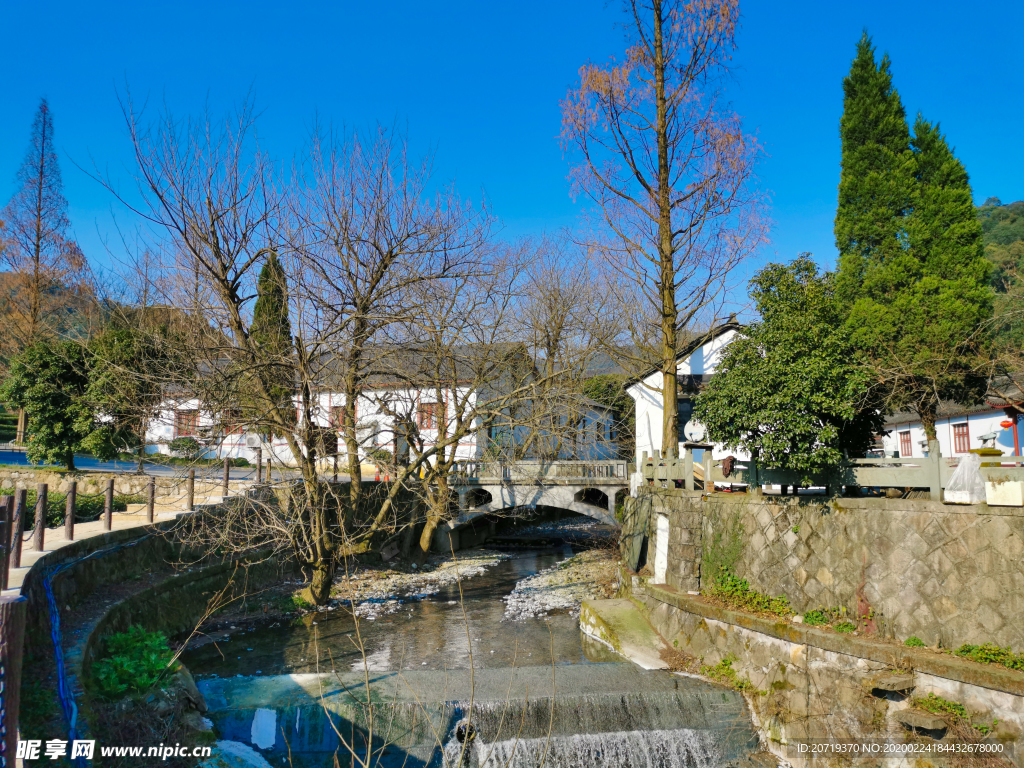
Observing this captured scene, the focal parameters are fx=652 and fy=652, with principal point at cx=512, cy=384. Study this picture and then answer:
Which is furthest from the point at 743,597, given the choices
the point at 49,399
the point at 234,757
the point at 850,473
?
the point at 49,399

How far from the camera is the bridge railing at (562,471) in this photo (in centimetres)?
2216

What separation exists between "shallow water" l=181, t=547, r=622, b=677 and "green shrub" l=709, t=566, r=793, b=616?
2282mm

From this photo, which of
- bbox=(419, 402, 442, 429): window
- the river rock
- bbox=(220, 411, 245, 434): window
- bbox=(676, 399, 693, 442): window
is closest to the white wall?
bbox=(676, 399, 693, 442): window

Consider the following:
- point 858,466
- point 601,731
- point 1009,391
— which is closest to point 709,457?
point 858,466

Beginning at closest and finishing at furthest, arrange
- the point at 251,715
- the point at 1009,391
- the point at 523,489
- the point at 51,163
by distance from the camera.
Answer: the point at 251,715 < the point at 1009,391 < the point at 523,489 < the point at 51,163

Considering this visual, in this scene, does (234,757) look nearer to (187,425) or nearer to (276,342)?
(187,425)

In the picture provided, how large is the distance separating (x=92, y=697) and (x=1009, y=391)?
71.2ft

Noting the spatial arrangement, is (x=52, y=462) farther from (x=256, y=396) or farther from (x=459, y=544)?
(x=459, y=544)

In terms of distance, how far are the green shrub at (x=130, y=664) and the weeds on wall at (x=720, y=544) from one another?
343 inches

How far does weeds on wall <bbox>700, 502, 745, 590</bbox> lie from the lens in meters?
11.4

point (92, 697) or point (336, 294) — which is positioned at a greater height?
point (336, 294)

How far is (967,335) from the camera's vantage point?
51.3 feet

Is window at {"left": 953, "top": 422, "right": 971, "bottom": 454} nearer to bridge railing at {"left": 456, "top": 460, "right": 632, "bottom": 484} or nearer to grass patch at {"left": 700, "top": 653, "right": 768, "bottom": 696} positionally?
bridge railing at {"left": 456, "top": 460, "right": 632, "bottom": 484}

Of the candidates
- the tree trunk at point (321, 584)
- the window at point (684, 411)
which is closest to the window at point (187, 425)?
the tree trunk at point (321, 584)
